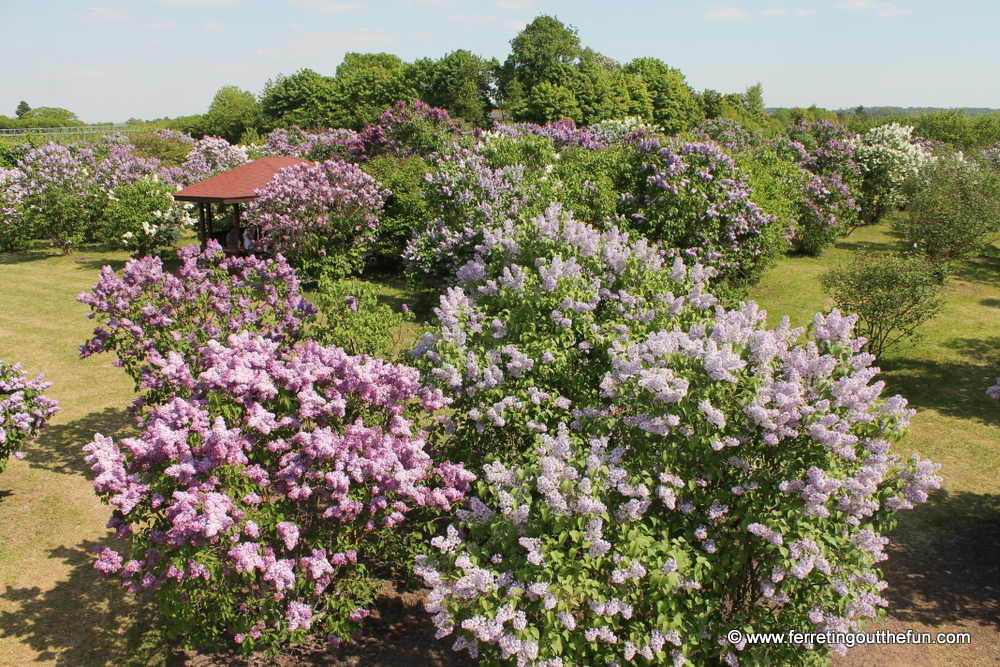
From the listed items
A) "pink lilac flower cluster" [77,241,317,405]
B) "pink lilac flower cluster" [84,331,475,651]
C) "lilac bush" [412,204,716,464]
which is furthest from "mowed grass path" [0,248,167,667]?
"lilac bush" [412,204,716,464]

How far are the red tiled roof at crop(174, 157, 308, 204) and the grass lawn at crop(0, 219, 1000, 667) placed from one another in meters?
4.23

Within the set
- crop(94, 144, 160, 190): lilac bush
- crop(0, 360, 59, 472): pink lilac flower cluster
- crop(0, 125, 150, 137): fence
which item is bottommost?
crop(0, 360, 59, 472): pink lilac flower cluster

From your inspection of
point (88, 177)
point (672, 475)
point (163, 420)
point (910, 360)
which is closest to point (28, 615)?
point (163, 420)

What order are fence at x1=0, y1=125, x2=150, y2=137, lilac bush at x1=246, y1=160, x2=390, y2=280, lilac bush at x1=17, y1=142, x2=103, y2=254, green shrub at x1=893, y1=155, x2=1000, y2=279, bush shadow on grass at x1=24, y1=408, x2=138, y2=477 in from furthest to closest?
fence at x1=0, y1=125, x2=150, y2=137
lilac bush at x1=17, y1=142, x2=103, y2=254
green shrub at x1=893, y1=155, x2=1000, y2=279
lilac bush at x1=246, y1=160, x2=390, y2=280
bush shadow on grass at x1=24, y1=408, x2=138, y2=477

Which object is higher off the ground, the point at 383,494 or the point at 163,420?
the point at 163,420

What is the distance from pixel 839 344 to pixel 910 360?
10112 mm

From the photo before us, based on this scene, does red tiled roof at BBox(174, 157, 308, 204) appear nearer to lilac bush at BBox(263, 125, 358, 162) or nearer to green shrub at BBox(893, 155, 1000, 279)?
lilac bush at BBox(263, 125, 358, 162)

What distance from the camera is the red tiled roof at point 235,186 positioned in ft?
60.6

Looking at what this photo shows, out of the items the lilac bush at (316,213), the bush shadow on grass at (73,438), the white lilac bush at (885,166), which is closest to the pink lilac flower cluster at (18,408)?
the bush shadow on grass at (73,438)

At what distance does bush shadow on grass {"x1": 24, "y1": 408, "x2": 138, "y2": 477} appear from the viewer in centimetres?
932

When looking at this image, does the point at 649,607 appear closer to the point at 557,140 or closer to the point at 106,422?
the point at 106,422

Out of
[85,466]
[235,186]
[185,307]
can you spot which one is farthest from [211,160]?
[185,307]

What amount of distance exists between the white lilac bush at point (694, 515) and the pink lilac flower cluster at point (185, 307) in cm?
420

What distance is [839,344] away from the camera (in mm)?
4805
